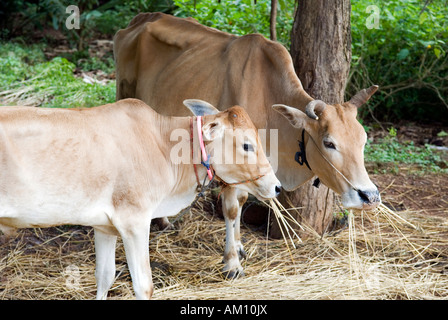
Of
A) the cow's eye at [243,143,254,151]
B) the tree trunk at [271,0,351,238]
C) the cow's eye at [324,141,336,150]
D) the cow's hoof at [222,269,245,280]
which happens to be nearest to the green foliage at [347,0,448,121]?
the tree trunk at [271,0,351,238]

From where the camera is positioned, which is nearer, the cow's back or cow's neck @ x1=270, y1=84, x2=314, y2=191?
cow's neck @ x1=270, y1=84, x2=314, y2=191

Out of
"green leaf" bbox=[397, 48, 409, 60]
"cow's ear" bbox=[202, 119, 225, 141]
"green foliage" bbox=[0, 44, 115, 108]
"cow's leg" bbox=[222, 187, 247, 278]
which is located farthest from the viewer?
"green foliage" bbox=[0, 44, 115, 108]

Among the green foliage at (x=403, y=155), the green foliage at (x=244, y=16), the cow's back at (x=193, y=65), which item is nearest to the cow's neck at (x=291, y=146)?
the cow's back at (x=193, y=65)

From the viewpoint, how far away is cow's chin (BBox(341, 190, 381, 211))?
3801 mm

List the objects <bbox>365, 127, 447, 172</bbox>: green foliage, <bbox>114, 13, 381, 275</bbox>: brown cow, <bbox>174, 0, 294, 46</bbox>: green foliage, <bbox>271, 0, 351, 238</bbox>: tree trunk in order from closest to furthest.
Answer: <bbox>114, 13, 381, 275</bbox>: brown cow → <bbox>271, 0, 351, 238</bbox>: tree trunk → <bbox>365, 127, 447, 172</bbox>: green foliage → <bbox>174, 0, 294, 46</bbox>: green foliage

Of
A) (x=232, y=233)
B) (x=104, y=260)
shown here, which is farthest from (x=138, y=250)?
(x=232, y=233)

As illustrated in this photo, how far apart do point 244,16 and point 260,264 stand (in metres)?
3.81

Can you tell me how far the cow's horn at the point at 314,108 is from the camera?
4.00 metres

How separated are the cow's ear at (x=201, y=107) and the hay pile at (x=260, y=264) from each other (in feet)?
4.23

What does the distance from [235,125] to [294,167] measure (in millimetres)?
1119

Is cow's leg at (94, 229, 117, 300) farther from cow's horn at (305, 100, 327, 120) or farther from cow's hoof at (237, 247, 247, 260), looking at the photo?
cow's horn at (305, 100, 327, 120)

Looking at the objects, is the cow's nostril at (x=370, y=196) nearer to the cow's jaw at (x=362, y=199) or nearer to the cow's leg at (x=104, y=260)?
the cow's jaw at (x=362, y=199)

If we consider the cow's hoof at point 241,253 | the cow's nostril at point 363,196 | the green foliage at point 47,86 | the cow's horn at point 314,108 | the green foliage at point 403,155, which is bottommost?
the green foliage at point 403,155

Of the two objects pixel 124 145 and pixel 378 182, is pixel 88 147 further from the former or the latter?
pixel 378 182
